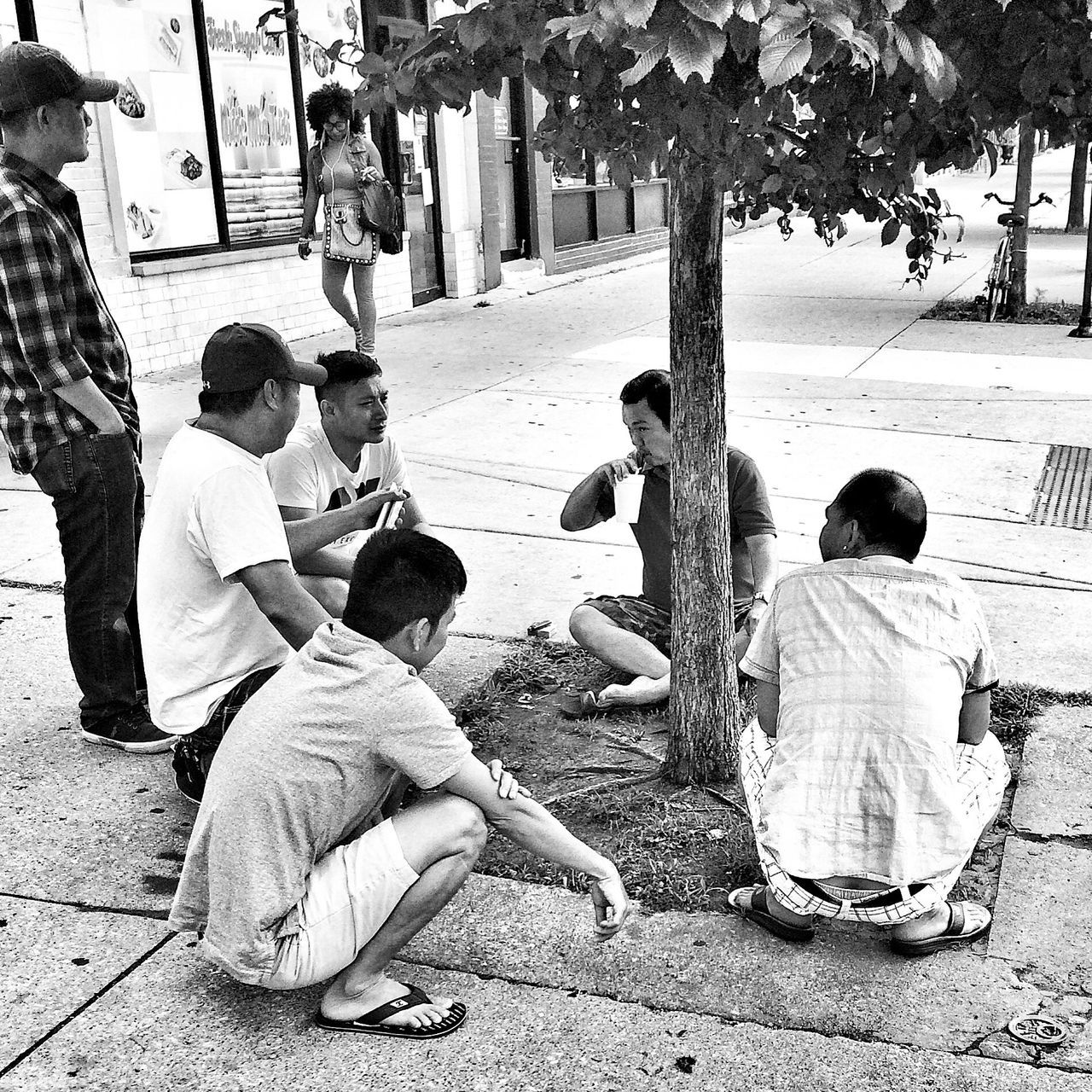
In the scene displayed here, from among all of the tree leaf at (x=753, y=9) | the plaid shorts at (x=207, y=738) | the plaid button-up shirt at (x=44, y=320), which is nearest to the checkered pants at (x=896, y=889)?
the plaid shorts at (x=207, y=738)

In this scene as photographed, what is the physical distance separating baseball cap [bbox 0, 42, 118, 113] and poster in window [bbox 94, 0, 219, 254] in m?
5.43

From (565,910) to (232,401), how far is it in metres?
1.51

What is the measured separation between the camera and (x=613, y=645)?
4.15m

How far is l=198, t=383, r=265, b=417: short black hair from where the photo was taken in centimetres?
322

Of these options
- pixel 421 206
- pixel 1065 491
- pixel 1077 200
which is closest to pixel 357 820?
pixel 1065 491

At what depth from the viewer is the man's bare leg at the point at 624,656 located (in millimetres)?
4102

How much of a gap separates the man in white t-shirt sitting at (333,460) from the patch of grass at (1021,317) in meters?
8.93

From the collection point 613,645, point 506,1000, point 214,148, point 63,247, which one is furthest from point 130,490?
point 214,148

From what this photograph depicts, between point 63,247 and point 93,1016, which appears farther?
point 63,247

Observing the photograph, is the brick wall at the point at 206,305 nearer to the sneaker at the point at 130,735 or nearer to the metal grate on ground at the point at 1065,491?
the sneaker at the point at 130,735

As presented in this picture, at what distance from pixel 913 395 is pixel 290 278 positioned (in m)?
5.14

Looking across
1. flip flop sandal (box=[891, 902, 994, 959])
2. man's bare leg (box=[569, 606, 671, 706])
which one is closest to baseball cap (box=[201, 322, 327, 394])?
man's bare leg (box=[569, 606, 671, 706])

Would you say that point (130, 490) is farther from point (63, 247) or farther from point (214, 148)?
point (214, 148)

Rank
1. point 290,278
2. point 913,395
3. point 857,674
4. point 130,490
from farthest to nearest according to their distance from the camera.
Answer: point 290,278, point 913,395, point 130,490, point 857,674
